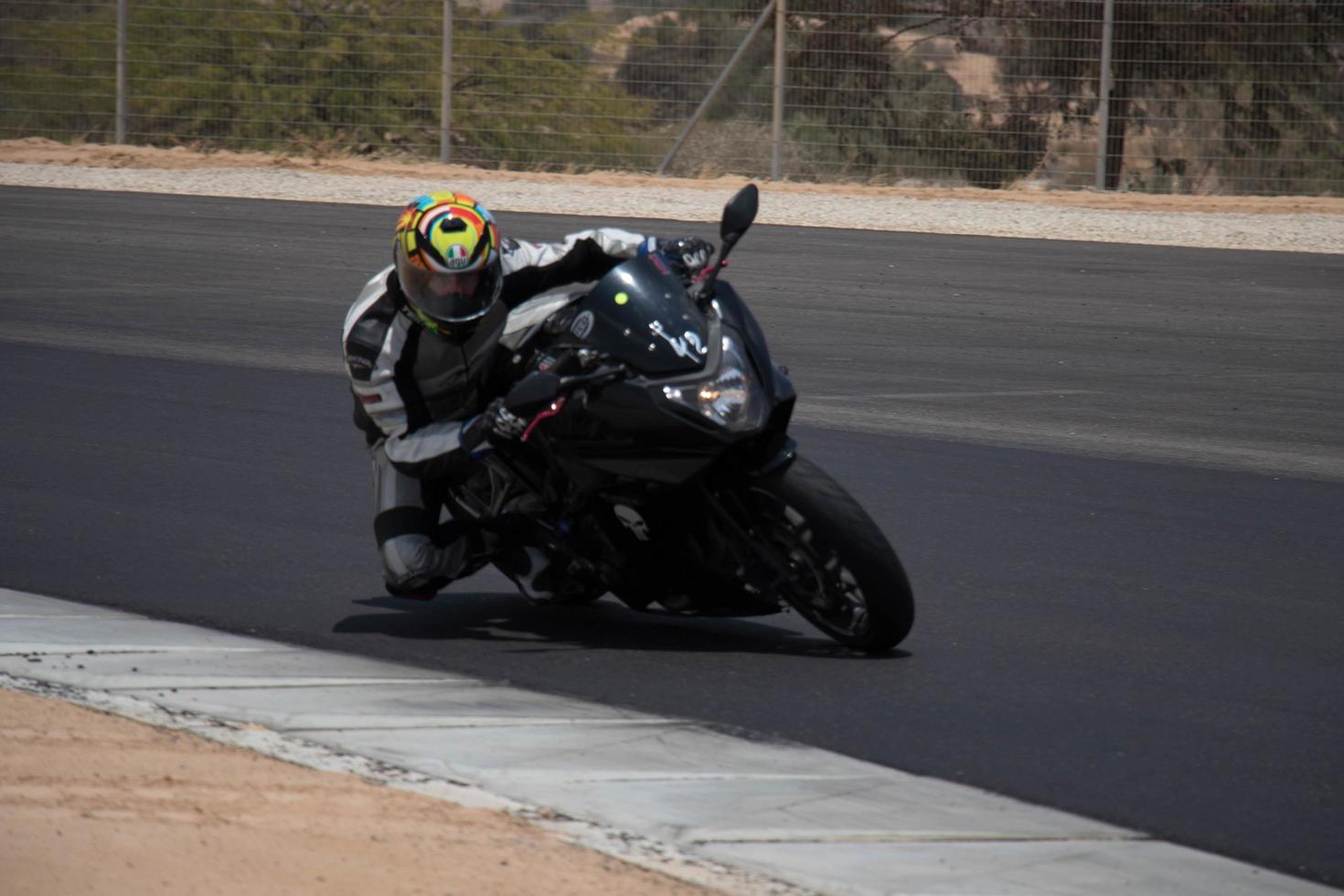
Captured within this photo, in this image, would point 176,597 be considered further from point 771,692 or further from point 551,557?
point 771,692

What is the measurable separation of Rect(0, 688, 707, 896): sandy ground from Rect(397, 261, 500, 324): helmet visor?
1657 millimetres

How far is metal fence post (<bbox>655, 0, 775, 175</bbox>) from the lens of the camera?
83.4 feet

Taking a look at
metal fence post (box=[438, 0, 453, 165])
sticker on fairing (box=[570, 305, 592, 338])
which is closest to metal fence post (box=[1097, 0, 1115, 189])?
metal fence post (box=[438, 0, 453, 165])

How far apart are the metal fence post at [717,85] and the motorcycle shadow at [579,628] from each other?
62.7ft

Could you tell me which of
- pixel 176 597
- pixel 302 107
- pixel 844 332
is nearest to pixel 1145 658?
pixel 176 597

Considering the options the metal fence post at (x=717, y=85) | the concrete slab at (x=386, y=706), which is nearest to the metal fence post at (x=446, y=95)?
the metal fence post at (x=717, y=85)

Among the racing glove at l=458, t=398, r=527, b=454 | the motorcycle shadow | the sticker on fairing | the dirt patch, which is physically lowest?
the motorcycle shadow

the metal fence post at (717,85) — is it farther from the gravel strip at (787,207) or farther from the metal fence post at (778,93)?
the gravel strip at (787,207)

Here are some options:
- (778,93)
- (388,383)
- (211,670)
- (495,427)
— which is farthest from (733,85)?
(211,670)

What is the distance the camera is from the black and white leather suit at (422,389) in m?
6.33

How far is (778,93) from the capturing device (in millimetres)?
25422

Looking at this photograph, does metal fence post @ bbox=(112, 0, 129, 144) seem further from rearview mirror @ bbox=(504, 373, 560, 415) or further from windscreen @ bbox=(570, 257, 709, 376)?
rearview mirror @ bbox=(504, 373, 560, 415)

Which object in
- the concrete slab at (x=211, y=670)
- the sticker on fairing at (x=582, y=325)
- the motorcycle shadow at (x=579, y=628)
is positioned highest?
the sticker on fairing at (x=582, y=325)

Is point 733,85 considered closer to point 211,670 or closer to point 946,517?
point 946,517
